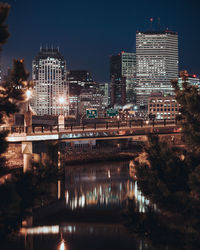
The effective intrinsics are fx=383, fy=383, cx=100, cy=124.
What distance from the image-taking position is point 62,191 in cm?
4981

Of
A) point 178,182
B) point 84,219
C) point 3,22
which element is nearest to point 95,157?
point 84,219

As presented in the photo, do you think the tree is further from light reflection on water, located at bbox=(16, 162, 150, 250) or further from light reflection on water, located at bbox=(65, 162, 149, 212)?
light reflection on water, located at bbox=(65, 162, 149, 212)

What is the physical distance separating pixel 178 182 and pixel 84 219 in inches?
669

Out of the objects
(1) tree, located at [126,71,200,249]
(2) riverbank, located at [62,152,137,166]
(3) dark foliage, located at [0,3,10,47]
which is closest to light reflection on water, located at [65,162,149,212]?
(2) riverbank, located at [62,152,137,166]

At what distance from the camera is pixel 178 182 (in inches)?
877

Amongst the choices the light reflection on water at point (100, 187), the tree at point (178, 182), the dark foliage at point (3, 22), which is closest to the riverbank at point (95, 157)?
the light reflection on water at point (100, 187)

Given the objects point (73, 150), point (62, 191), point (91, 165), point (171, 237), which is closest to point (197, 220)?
point (171, 237)

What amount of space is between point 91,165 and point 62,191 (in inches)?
1061

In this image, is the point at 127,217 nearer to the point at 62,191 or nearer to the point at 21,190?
the point at 21,190

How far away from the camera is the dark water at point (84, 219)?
29.9 metres

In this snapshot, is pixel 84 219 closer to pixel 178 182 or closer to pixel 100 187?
pixel 100 187

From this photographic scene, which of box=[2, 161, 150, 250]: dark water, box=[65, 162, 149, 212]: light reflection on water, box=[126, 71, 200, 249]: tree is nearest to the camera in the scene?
box=[126, 71, 200, 249]: tree

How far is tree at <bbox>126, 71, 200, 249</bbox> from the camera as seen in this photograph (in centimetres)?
2044

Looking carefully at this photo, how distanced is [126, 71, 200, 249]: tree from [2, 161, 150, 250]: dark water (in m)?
3.46
